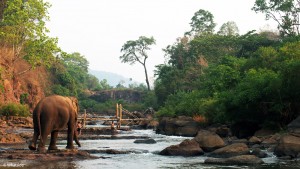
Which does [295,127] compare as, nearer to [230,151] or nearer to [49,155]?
[230,151]

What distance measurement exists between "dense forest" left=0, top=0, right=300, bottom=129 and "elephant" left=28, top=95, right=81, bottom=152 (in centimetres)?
1106

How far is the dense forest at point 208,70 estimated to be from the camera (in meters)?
24.7

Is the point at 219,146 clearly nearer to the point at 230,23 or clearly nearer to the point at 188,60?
the point at 188,60

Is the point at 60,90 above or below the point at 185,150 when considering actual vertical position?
above

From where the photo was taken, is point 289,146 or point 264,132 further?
point 264,132

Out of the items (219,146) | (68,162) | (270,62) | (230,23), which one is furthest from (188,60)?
(68,162)

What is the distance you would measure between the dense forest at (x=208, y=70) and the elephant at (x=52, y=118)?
11.1m

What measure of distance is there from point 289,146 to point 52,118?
9.13m

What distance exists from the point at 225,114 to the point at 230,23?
5151 centimetres

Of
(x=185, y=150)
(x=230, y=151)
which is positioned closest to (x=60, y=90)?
(x=185, y=150)

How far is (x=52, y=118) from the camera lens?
16734 mm

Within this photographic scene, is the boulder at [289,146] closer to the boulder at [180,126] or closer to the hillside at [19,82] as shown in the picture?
the boulder at [180,126]

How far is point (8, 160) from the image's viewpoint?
567 inches

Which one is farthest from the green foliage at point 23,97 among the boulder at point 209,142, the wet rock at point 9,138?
the boulder at point 209,142
